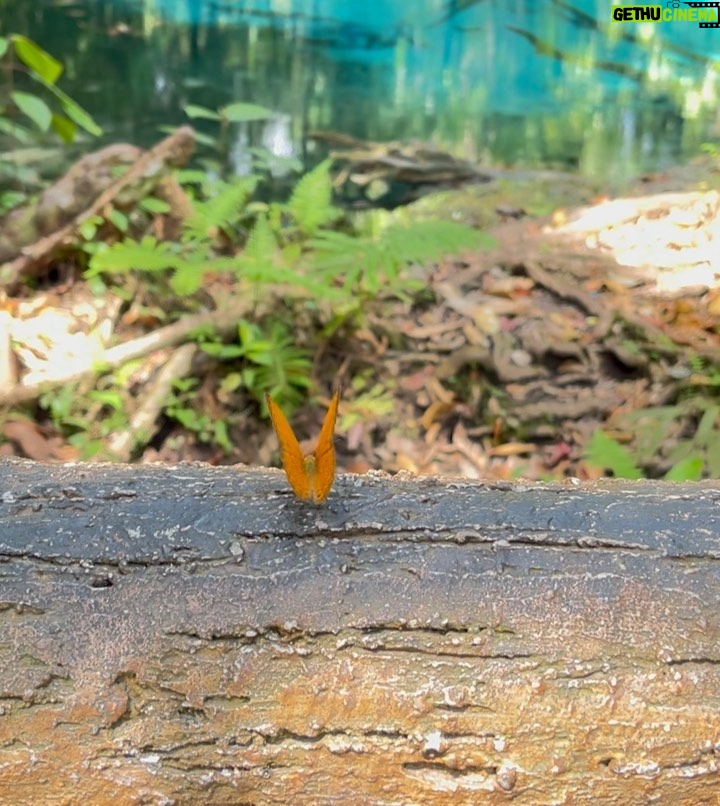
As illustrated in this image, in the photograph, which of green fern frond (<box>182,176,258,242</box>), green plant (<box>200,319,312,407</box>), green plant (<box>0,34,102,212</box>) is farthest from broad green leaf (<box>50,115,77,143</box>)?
green plant (<box>200,319,312,407</box>)

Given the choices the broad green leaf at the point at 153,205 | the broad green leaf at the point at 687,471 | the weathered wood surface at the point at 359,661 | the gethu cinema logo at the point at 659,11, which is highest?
the gethu cinema logo at the point at 659,11

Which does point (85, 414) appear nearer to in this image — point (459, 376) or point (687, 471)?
point (459, 376)

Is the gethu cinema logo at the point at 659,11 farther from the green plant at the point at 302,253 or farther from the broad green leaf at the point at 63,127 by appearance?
the broad green leaf at the point at 63,127

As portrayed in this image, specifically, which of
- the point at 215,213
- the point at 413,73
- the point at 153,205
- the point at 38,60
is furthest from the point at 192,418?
the point at 413,73

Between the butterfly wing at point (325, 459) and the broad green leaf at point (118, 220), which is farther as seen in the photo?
the broad green leaf at point (118, 220)

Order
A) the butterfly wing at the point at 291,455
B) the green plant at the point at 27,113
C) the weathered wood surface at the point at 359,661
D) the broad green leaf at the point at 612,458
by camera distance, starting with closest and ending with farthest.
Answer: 1. the weathered wood surface at the point at 359,661
2. the butterfly wing at the point at 291,455
3. the broad green leaf at the point at 612,458
4. the green plant at the point at 27,113

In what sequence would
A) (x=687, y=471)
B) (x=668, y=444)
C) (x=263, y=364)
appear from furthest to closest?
(x=263, y=364)
(x=668, y=444)
(x=687, y=471)

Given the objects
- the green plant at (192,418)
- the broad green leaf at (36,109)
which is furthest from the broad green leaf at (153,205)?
the green plant at (192,418)
